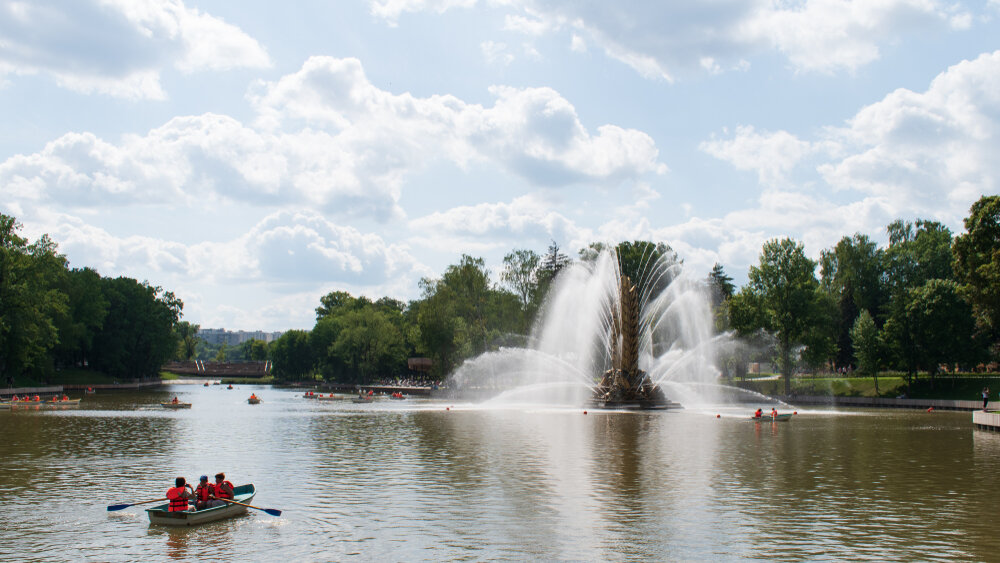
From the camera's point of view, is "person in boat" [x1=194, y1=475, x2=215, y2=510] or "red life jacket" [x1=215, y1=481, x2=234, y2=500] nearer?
"person in boat" [x1=194, y1=475, x2=215, y2=510]

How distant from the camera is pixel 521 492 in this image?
1121 inches

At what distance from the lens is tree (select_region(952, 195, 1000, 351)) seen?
69.2 meters

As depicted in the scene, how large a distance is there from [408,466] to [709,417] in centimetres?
3751

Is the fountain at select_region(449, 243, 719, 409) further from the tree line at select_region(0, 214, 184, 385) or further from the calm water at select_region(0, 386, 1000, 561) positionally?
the tree line at select_region(0, 214, 184, 385)

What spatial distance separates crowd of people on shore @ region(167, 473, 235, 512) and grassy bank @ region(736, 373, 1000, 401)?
91.7m

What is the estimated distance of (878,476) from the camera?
32.5 m

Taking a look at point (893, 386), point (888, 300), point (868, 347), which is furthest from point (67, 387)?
point (888, 300)

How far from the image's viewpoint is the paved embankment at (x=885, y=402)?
277ft

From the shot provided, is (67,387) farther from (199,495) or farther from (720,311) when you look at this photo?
(199,495)

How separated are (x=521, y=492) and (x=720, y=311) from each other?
98.2 meters

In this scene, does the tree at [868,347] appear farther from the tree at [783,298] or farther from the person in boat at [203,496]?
the person in boat at [203,496]

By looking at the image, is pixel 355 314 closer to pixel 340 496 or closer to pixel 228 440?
pixel 228 440

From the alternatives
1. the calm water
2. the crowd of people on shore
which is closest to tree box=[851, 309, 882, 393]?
the calm water

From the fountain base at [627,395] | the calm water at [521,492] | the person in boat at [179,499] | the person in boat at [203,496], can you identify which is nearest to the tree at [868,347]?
the fountain base at [627,395]
